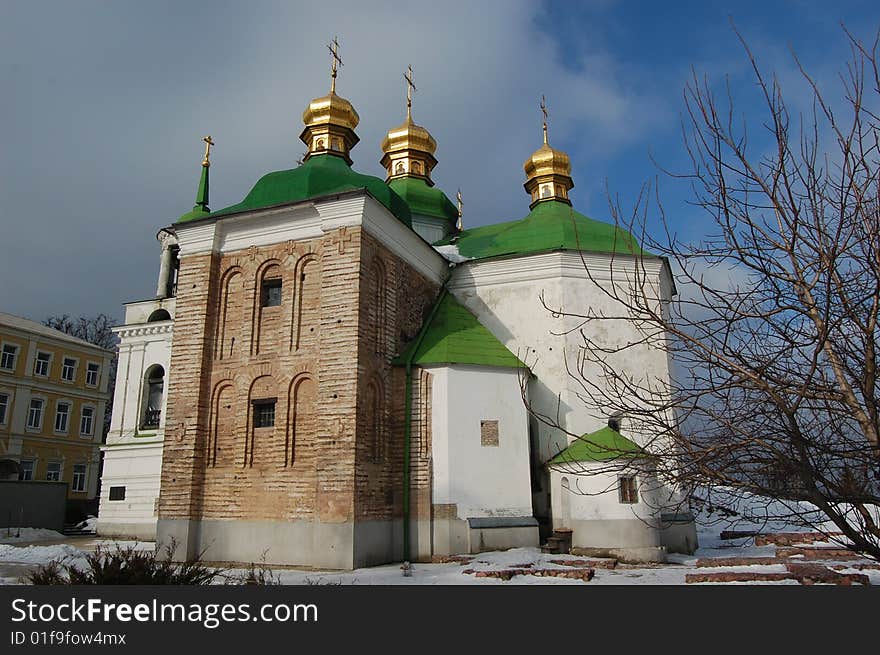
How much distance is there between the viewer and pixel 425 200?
23.2 metres

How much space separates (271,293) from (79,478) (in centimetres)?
2557

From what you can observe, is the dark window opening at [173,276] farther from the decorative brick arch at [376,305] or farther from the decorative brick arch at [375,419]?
the decorative brick arch at [375,419]

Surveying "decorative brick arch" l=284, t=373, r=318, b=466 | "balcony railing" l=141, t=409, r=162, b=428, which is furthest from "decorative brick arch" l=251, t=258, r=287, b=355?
"balcony railing" l=141, t=409, r=162, b=428

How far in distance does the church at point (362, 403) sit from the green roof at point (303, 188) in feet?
0.18

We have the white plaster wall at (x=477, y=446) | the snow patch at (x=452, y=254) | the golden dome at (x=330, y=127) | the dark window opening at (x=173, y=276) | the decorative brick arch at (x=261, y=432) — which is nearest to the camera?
the decorative brick arch at (x=261, y=432)

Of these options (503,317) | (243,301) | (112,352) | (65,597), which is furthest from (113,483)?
(65,597)

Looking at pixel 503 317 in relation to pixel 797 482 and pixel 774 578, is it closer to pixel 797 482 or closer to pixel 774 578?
pixel 774 578

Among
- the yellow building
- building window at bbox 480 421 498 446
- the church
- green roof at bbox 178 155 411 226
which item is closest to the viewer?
the church

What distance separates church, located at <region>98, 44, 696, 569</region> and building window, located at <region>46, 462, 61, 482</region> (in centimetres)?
2240

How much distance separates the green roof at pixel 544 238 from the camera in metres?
17.7

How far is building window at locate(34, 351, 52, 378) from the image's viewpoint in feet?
109

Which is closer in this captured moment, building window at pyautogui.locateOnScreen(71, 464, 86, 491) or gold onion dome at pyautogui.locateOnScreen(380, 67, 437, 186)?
gold onion dome at pyautogui.locateOnScreen(380, 67, 437, 186)

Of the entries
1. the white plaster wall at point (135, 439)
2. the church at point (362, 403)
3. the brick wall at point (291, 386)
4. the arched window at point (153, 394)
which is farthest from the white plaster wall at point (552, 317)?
the arched window at point (153, 394)

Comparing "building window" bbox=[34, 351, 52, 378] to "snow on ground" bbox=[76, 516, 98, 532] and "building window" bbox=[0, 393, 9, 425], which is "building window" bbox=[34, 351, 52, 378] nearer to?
"building window" bbox=[0, 393, 9, 425]
